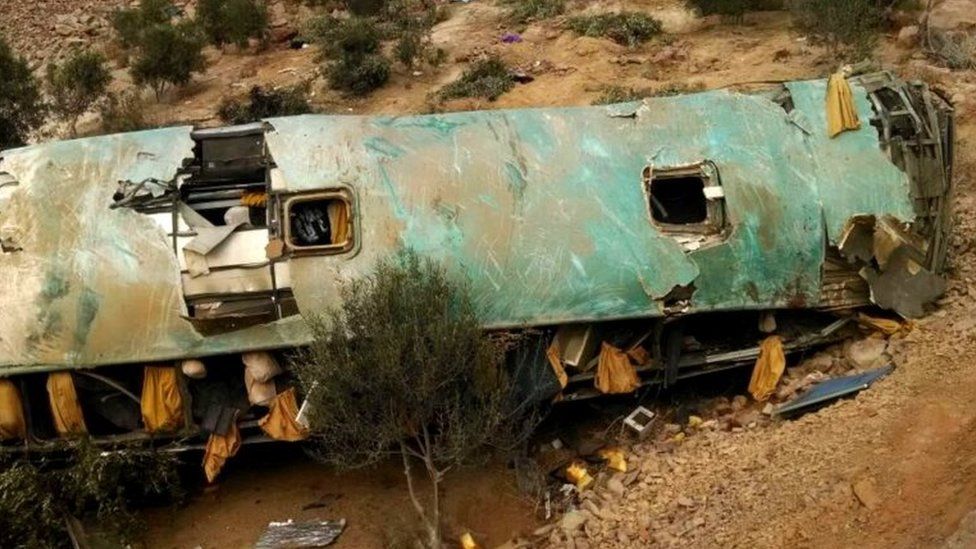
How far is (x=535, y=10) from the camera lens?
21422 mm

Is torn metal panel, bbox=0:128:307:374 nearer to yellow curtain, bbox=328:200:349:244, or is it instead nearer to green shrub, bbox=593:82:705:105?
yellow curtain, bbox=328:200:349:244

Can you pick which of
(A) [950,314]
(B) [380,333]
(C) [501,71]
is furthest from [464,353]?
(C) [501,71]

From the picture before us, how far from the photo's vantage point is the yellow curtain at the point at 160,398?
8680mm

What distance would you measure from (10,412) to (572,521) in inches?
206

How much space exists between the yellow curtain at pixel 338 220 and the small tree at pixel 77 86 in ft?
38.2

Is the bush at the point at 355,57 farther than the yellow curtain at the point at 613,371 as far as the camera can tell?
Yes

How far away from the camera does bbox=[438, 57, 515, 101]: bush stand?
1808cm

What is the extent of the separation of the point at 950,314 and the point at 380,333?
5.67 metres

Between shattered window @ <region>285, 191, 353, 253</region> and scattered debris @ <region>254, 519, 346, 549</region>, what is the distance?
280 centimetres

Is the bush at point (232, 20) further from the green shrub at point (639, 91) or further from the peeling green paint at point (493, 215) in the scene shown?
the peeling green paint at point (493, 215)

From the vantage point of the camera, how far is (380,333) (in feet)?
25.8

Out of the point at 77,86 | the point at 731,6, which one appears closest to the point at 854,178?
the point at 731,6

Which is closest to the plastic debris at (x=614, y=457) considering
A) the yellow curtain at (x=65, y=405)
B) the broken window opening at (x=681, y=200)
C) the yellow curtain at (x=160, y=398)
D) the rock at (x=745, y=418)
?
the rock at (x=745, y=418)

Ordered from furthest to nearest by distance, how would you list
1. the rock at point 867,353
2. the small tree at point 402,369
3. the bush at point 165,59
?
the bush at point 165,59 < the rock at point 867,353 < the small tree at point 402,369
